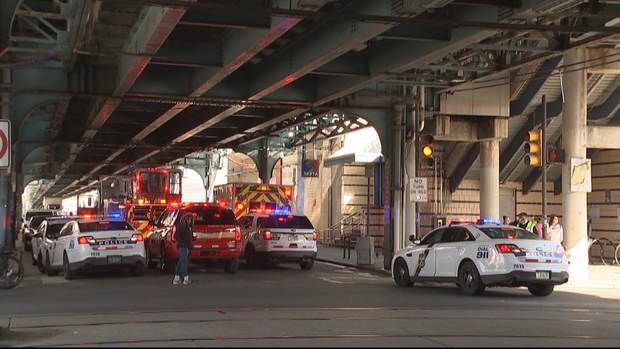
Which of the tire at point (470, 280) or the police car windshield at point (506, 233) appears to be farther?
the police car windshield at point (506, 233)

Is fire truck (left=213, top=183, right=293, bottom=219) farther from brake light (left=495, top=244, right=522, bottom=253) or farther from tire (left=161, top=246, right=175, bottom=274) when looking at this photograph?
brake light (left=495, top=244, right=522, bottom=253)

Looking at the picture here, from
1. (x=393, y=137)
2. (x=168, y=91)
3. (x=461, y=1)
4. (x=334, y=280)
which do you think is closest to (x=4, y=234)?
(x=168, y=91)

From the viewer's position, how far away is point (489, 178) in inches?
1192

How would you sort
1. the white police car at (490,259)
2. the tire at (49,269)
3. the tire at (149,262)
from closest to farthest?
the white police car at (490,259) → the tire at (49,269) → the tire at (149,262)

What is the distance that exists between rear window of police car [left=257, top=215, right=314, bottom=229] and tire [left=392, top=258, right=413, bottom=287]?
6044mm

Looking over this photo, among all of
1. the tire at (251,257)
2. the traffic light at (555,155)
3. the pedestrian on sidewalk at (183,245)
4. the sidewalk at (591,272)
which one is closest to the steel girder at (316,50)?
Answer: the pedestrian on sidewalk at (183,245)

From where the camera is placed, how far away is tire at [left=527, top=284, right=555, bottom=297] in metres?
17.4

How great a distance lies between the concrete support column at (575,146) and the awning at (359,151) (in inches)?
502

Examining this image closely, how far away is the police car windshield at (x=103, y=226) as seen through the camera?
21.8 m

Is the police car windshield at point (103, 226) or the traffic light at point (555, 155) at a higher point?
the traffic light at point (555, 155)

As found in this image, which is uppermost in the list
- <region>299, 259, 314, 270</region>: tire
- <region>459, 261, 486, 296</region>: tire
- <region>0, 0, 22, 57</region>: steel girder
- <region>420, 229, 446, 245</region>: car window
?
<region>0, 0, 22, 57</region>: steel girder

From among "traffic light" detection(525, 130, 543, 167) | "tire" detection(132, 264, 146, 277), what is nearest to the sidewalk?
"traffic light" detection(525, 130, 543, 167)

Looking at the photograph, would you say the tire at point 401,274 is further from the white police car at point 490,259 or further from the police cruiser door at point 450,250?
the police cruiser door at point 450,250

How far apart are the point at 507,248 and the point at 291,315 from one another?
5293 millimetres
